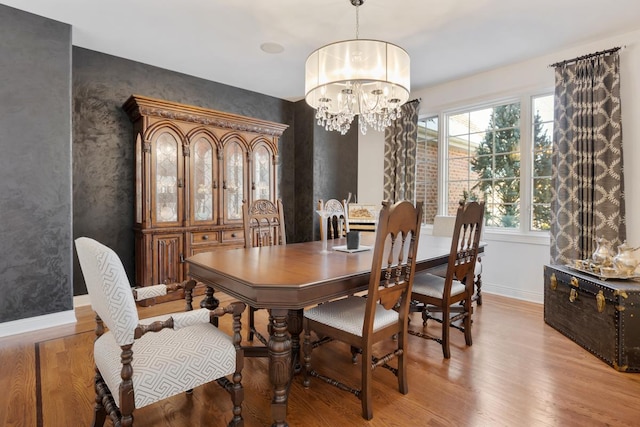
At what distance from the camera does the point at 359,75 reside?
7.64ft

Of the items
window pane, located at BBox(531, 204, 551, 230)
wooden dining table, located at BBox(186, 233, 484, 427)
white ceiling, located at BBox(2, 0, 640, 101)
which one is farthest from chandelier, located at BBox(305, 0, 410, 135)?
window pane, located at BBox(531, 204, 551, 230)

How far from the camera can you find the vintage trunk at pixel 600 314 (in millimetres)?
2195

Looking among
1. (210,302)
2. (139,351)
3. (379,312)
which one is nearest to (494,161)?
(379,312)

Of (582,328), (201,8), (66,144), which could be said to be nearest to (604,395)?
(582,328)

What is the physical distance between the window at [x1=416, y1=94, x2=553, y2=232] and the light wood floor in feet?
5.86

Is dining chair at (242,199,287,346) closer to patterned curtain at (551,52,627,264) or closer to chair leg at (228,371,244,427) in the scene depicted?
chair leg at (228,371,244,427)

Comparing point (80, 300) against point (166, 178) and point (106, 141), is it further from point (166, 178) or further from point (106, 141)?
point (106, 141)

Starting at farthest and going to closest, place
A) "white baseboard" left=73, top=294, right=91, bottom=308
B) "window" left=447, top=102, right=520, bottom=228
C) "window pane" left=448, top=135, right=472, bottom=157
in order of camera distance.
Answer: "window pane" left=448, top=135, right=472, bottom=157
"window" left=447, top=102, right=520, bottom=228
"white baseboard" left=73, top=294, right=91, bottom=308

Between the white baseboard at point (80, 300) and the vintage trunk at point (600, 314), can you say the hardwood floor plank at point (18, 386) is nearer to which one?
the white baseboard at point (80, 300)

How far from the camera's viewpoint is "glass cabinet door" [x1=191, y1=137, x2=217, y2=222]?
Answer: 3.96 m

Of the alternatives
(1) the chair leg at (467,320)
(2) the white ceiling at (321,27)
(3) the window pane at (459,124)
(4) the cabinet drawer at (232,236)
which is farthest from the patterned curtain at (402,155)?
(1) the chair leg at (467,320)

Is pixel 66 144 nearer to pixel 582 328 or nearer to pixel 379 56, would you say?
pixel 379 56

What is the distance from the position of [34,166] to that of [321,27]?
2804mm

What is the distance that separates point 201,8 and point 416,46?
2.07 metres
